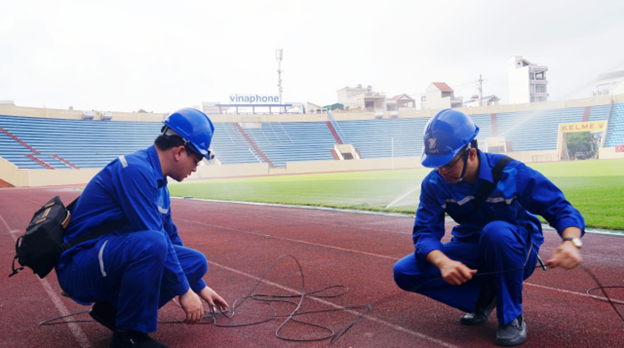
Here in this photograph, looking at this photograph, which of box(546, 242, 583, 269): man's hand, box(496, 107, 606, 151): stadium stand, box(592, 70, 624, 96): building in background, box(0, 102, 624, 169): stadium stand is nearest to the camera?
box(546, 242, 583, 269): man's hand

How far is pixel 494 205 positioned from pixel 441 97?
78.2m

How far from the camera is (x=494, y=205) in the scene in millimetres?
3232

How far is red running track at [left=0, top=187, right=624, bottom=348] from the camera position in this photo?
3.36 metres

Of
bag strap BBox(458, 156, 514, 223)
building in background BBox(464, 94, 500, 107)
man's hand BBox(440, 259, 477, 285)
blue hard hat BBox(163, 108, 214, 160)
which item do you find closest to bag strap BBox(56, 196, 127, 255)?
blue hard hat BBox(163, 108, 214, 160)

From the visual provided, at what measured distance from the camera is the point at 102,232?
3029 mm

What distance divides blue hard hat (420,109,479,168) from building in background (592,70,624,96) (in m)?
59.2


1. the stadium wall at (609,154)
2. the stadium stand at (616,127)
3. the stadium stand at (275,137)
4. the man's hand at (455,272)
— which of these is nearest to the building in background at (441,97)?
the stadium stand at (275,137)

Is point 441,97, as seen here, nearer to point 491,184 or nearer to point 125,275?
point 491,184

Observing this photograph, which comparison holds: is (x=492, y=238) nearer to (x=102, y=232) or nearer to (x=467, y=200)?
(x=467, y=200)

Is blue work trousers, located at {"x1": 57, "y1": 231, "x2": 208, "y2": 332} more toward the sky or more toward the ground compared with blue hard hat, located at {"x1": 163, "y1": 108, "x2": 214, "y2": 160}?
more toward the ground

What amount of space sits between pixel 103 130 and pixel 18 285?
159 ft

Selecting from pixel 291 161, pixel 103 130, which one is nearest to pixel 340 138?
pixel 291 161

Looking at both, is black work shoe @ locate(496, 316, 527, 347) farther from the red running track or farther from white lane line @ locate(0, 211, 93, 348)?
white lane line @ locate(0, 211, 93, 348)

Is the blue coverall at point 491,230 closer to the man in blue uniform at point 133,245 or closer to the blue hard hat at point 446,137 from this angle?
the blue hard hat at point 446,137
